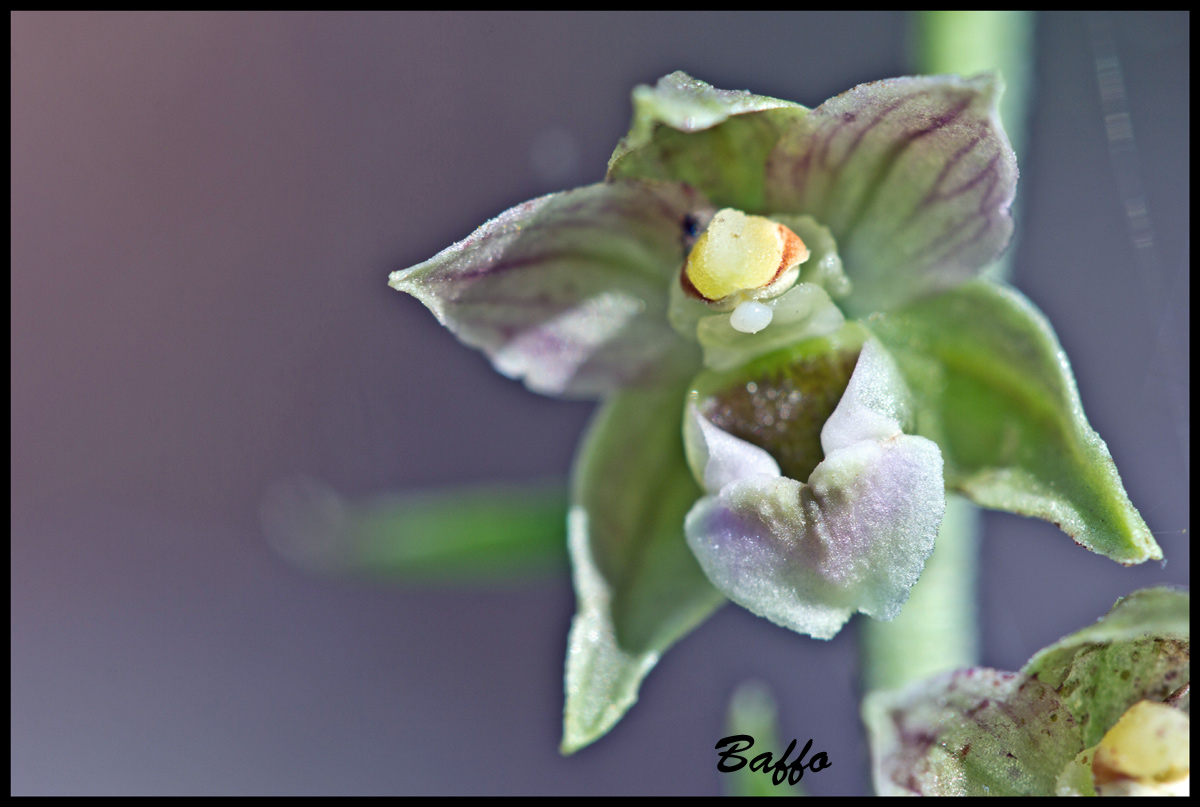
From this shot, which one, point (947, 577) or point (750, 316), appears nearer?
point (750, 316)

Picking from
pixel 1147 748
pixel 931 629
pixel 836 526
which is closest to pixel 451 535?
pixel 931 629

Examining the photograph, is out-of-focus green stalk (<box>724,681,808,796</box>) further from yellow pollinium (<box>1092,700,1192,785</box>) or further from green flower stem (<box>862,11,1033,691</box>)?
yellow pollinium (<box>1092,700,1192,785</box>)

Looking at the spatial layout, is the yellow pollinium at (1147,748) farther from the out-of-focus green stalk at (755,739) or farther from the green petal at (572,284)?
the green petal at (572,284)

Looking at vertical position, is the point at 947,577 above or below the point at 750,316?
below

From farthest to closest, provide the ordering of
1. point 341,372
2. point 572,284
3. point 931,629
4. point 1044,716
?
1. point 341,372
2. point 931,629
3. point 572,284
4. point 1044,716

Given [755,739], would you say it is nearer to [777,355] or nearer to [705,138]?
[777,355]

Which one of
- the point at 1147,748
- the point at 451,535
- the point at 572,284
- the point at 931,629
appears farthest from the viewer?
the point at 451,535

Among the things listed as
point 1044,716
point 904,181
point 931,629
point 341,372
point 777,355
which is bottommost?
point 341,372
